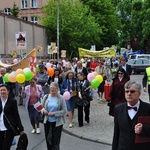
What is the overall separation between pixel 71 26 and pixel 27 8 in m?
19.7

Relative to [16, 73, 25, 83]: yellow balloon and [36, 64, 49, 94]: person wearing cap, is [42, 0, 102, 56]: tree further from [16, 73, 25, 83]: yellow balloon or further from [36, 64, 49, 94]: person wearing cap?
[16, 73, 25, 83]: yellow balloon

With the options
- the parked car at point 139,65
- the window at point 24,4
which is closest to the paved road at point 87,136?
the parked car at point 139,65

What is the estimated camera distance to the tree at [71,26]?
4409 cm

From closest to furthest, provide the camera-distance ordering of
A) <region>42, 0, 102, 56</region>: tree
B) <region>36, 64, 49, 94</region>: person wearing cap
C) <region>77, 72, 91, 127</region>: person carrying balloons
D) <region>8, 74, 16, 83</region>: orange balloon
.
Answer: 1. <region>8, 74, 16, 83</region>: orange balloon
2. <region>77, 72, 91, 127</region>: person carrying balloons
3. <region>36, 64, 49, 94</region>: person wearing cap
4. <region>42, 0, 102, 56</region>: tree

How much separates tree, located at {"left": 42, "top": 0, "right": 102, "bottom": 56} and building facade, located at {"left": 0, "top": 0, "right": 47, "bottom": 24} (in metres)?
13.0

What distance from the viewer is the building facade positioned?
60.5 meters

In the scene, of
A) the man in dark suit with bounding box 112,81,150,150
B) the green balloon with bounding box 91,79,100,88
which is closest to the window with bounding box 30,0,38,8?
the green balloon with bounding box 91,79,100,88

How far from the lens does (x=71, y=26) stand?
44.4m

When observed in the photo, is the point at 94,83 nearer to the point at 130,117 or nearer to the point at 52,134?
the point at 52,134

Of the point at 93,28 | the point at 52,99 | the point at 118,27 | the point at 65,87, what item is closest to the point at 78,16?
the point at 93,28

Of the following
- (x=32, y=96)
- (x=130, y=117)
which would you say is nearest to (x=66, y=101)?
(x=32, y=96)

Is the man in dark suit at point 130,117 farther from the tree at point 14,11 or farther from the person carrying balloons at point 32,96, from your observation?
the tree at point 14,11

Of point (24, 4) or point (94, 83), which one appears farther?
point (24, 4)

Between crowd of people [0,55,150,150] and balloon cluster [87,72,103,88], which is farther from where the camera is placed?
balloon cluster [87,72,103,88]
